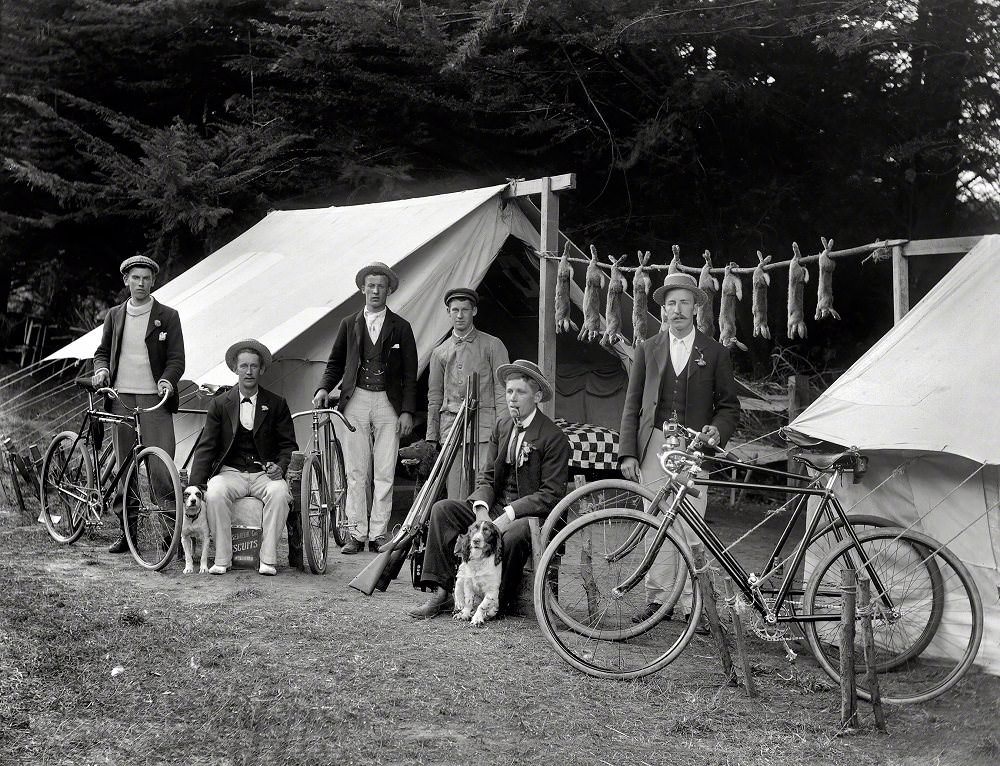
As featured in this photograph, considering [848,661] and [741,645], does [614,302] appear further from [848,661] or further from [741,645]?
[848,661]

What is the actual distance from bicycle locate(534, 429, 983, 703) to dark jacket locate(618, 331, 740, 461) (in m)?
0.62

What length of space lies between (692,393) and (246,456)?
93.9 inches

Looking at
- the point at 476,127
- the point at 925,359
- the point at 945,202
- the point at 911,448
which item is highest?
the point at 476,127

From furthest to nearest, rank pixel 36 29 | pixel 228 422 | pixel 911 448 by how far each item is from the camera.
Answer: pixel 36 29, pixel 228 422, pixel 911 448

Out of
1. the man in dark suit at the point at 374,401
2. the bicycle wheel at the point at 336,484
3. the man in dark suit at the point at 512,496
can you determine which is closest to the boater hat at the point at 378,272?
the man in dark suit at the point at 374,401

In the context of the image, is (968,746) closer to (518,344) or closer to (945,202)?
(518,344)

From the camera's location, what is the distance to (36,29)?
424 inches

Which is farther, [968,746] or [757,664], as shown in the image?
[757,664]

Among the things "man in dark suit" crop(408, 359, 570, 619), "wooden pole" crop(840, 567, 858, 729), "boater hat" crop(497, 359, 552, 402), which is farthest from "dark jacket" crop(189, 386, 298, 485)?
"wooden pole" crop(840, 567, 858, 729)

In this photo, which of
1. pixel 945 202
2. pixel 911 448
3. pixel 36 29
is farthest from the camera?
pixel 36 29

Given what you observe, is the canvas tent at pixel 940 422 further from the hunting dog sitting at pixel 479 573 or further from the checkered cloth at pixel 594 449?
the checkered cloth at pixel 594 449

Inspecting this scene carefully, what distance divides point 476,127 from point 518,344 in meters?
2.57

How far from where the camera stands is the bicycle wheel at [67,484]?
6.01 metres

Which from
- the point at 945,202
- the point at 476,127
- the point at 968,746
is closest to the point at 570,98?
the point at 476,127
